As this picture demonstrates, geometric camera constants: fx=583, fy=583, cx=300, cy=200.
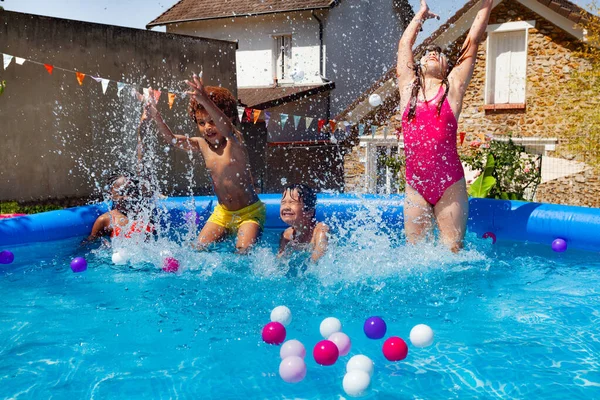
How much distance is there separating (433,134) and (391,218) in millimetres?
2033

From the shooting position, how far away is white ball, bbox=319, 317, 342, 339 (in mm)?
3340

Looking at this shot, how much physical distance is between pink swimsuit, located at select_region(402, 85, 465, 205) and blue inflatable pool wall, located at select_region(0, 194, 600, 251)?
1846 millimetres

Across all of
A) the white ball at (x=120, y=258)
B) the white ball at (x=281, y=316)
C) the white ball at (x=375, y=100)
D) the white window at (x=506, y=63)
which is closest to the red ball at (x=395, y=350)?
the white ball at (x=281, y=316)

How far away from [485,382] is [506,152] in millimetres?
6300

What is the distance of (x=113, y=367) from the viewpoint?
303cm

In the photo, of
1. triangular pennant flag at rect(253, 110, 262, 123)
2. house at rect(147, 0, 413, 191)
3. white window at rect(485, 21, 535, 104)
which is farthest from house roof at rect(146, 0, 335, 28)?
triangular pennant flag at rect(253, 110, 262, 123)

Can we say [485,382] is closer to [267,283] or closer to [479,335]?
[479,335]

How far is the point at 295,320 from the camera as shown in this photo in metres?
3.70

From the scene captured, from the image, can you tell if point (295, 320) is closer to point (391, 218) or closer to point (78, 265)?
point (78, 265)

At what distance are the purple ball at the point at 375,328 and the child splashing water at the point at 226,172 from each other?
7.50ft

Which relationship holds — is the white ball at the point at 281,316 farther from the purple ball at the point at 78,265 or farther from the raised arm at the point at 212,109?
the purple ball at the point at 78,265

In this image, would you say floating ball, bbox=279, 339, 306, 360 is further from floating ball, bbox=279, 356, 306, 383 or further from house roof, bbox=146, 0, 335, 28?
house roof, bbox=146, 0, 335, 28

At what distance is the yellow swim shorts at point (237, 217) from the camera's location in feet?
19.1

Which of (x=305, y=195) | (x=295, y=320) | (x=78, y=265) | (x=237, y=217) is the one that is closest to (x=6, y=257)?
(x=78, y=265)
